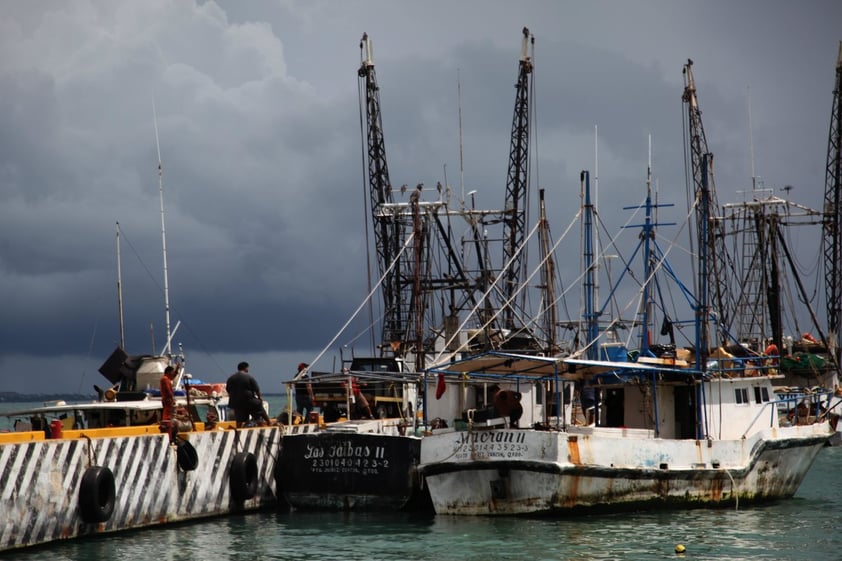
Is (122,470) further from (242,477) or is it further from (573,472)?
(573,472)

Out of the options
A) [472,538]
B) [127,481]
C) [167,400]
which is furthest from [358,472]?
[127,481]

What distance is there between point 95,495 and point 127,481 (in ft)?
4.44

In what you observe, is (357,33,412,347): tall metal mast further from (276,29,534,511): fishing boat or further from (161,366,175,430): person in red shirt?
(161,366,175,430): person in red shirt

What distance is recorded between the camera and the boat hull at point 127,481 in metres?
20.4

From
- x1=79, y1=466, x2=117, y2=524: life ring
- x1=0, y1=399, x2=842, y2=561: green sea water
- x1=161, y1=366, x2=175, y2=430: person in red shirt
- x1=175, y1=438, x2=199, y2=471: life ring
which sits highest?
x1=161, y1=366, x2=175, y2=430: person in red shirt

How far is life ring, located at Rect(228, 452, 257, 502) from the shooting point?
85.0 feet

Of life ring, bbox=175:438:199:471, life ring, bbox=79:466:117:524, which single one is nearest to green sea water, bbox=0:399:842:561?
life ring, bbox=79:466:117:524

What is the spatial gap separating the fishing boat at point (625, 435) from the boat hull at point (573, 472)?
1.0 inches

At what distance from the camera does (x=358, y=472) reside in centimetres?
2641

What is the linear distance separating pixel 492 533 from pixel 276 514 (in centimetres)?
595

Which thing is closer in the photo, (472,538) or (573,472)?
(472,538)

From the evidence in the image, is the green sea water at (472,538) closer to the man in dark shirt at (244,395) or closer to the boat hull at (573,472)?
the boat hull at (573,472)

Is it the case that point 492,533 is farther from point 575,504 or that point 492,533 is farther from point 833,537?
point 833,537

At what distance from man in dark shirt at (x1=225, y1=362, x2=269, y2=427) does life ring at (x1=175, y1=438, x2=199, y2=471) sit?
2761mm
